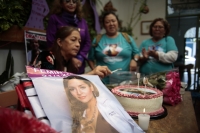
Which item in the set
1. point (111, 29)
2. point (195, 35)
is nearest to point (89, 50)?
point (111, 29)

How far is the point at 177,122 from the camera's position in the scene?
74 cm

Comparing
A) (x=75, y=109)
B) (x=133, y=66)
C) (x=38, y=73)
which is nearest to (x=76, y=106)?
(x=75, y=109)

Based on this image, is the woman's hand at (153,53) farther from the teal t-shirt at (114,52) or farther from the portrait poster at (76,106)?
the portrait poster at (76,106)

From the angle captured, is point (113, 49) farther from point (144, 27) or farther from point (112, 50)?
point (144, 27)

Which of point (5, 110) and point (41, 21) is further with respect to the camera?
point (41, 21)

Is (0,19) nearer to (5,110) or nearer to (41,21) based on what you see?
(41,21)

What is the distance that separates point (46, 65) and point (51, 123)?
2.05ft

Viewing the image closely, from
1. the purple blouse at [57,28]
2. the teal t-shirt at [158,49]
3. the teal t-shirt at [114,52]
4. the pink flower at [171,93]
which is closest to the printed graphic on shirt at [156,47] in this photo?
the teal t-shirt at [158,49]

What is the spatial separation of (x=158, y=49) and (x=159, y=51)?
0.11ft

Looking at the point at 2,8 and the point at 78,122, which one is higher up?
the point at 2,8

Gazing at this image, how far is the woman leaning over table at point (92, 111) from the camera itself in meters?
0.46

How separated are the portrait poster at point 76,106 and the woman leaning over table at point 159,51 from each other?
1.23 metres

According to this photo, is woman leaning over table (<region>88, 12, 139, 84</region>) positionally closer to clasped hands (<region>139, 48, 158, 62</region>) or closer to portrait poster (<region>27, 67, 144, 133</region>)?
clasped hands (<region>139, 48, 158, 62</region>)

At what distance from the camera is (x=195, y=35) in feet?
13.0
